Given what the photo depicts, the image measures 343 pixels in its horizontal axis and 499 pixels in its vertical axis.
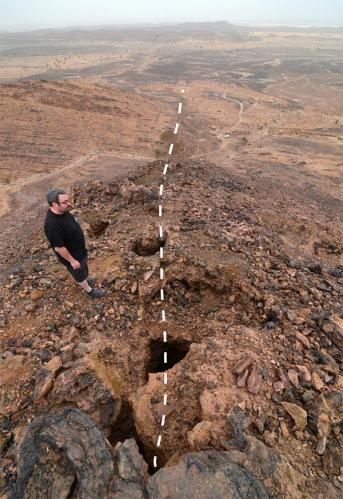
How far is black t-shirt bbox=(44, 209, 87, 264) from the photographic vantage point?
5.44 m

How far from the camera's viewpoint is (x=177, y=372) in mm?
5371

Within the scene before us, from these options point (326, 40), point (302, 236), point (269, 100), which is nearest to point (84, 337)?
point (302, 236)

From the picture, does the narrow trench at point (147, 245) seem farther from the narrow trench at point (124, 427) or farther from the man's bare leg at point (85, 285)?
the narrow trench at point (124, 427)

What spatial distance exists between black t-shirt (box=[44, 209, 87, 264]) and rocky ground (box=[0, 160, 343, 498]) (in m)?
0.93

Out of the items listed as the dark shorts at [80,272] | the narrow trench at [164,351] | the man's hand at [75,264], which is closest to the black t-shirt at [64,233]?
the dark shorts at [80,272]

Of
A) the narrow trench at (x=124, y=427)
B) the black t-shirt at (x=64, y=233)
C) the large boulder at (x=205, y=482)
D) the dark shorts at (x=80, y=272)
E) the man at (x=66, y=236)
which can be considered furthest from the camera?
the dark shorts at (x=80, y=272)

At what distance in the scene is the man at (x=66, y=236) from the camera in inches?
209

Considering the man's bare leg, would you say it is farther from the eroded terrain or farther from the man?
the eroded terrain

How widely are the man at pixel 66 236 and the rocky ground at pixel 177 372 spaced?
52 cm

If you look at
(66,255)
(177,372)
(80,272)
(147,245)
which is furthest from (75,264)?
(147,245)

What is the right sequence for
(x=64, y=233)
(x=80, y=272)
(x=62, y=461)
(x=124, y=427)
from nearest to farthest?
(x=62, y=461) → (x=124, y=427) → (x=64, y=233) → (x=80, y=272)

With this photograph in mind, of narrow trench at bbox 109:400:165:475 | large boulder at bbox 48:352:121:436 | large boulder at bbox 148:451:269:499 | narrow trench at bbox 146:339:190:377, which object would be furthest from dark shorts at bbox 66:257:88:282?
large boulder at bbox 148:451:269:499

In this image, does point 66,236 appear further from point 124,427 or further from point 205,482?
point 205,482

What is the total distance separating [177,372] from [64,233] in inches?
106
